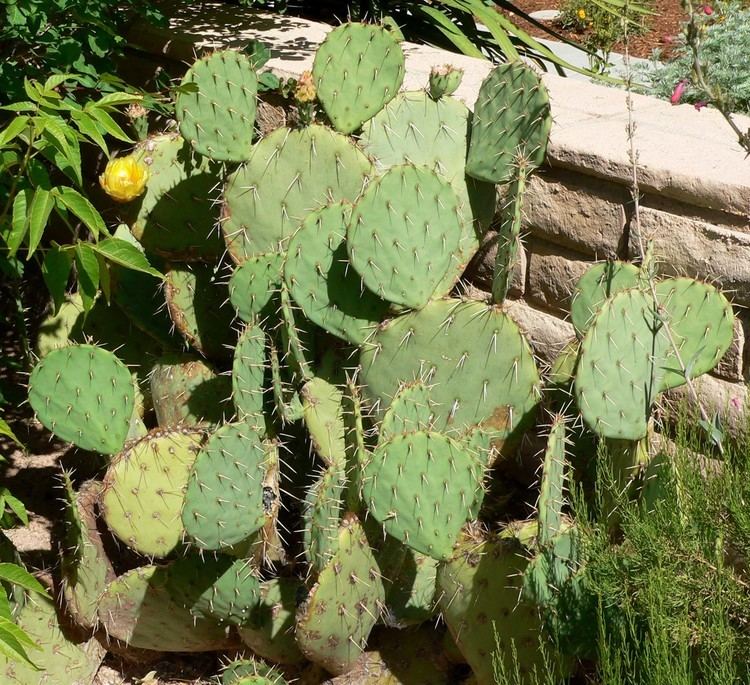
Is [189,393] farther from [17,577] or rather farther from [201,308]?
[17,577]

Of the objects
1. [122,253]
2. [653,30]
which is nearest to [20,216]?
[122,253]

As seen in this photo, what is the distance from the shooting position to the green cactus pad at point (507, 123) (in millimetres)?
2693

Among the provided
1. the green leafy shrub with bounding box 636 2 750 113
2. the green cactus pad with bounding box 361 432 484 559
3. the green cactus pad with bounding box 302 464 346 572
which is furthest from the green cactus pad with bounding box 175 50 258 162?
the green leafy shrub with bounding box 636 2 750 113

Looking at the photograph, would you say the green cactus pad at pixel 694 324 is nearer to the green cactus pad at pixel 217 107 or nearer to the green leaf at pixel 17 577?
the green cactus pad at pixel 217 107

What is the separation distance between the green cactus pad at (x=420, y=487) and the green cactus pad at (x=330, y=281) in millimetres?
566

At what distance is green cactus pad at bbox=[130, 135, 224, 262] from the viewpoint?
10.6 feet

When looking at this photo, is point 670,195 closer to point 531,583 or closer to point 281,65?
point 531,583

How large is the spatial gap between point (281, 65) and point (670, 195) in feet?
4.74

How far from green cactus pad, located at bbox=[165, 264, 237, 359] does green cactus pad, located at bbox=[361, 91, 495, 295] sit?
650 millimetres

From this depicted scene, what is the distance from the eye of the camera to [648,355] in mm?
2410

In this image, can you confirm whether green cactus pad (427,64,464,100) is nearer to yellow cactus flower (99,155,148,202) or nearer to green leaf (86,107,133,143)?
yellow cactus flower (99,155,148,202)

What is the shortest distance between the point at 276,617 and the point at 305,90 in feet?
4.50

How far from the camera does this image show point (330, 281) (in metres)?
A: 2.83

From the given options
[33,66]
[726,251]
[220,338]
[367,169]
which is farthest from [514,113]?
[33,66]
